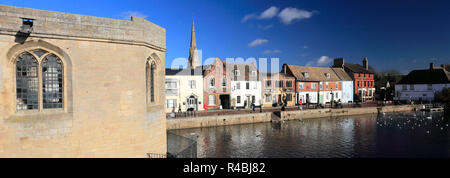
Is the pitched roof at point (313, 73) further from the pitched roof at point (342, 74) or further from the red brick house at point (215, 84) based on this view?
the red brick house at point (215, 84)

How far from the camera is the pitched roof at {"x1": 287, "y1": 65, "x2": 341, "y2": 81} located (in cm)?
5191

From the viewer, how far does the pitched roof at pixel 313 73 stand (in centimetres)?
5191

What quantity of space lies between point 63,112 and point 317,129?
2788cm

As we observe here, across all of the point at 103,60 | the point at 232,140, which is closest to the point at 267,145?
the point at 232,140

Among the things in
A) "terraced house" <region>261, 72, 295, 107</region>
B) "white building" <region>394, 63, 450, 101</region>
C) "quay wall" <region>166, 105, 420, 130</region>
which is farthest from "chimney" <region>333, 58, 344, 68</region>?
"terraced house" <region>261, 72, 295, 107</region>

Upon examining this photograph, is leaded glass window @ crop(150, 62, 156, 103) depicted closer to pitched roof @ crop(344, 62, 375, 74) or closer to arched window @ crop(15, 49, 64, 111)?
arched window @ crop(15, 49, 64, 111)

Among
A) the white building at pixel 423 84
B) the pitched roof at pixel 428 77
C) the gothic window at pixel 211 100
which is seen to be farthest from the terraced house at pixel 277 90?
the pitched roof at pixel 428 77

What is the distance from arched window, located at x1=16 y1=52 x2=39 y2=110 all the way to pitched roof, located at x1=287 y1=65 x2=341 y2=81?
45.8 meters

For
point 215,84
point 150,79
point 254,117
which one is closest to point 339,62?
point 215,84

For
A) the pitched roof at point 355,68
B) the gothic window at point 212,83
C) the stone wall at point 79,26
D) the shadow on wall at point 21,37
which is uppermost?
the pitched roof at point 355,68

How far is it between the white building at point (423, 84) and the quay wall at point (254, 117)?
1706cm

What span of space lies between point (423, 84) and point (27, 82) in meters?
72.4

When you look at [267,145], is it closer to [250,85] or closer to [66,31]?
[66,31]

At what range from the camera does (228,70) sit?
42.9 meters
